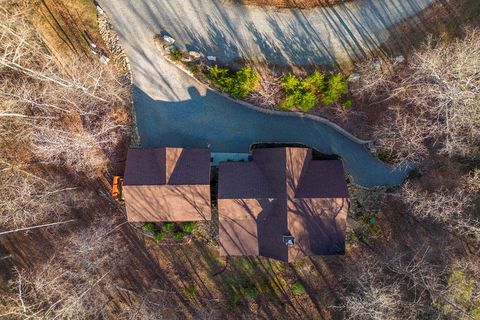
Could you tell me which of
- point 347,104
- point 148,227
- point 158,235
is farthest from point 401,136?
point 148,227

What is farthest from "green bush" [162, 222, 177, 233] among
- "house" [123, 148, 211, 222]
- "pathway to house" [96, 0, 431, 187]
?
"pathway to house" [96, 0, 431, 187]

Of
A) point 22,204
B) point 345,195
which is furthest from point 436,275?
point 22,204

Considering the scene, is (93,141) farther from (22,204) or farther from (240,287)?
(240,287)

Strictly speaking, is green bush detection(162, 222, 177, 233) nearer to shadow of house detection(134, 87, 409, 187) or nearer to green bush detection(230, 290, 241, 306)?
shadow of house detection(134, 87, 409, 187)

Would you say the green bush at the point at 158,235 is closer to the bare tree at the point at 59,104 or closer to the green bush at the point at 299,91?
the bare tree at the point at 59,104

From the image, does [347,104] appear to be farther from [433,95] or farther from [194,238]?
[194,238]

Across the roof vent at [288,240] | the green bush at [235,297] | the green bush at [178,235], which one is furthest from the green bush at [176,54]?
the green bush at [235,297]
